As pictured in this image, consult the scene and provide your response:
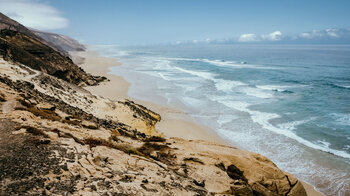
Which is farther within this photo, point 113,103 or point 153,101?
point 153,101

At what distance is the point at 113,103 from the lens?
1964 centimetres

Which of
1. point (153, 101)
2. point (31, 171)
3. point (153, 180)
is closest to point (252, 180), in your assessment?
point (153, 180)

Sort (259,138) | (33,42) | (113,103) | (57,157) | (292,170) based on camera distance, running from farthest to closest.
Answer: (33,42) < (113,103) < (259,138) < (292,170) < (57,157)

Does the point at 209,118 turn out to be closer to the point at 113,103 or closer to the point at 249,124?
the point at 249,124

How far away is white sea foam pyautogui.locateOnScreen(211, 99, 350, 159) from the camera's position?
15.9 metres

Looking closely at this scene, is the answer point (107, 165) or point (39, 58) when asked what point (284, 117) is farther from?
point (39, 58)

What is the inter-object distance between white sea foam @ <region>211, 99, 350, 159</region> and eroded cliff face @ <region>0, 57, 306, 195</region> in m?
8.76

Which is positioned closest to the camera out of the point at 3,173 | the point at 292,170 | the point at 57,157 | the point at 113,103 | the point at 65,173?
the point at 3,173

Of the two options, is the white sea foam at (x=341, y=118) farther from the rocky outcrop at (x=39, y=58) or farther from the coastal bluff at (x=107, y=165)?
the rocky outcrop at (x=39, y=58)

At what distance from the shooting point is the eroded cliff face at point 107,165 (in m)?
5.61

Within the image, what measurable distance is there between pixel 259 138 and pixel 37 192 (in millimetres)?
16457

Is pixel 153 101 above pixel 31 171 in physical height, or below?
below

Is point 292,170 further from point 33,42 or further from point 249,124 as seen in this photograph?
point 33,42

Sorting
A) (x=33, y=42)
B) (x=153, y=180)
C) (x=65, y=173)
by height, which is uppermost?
(x=33, y=42)
